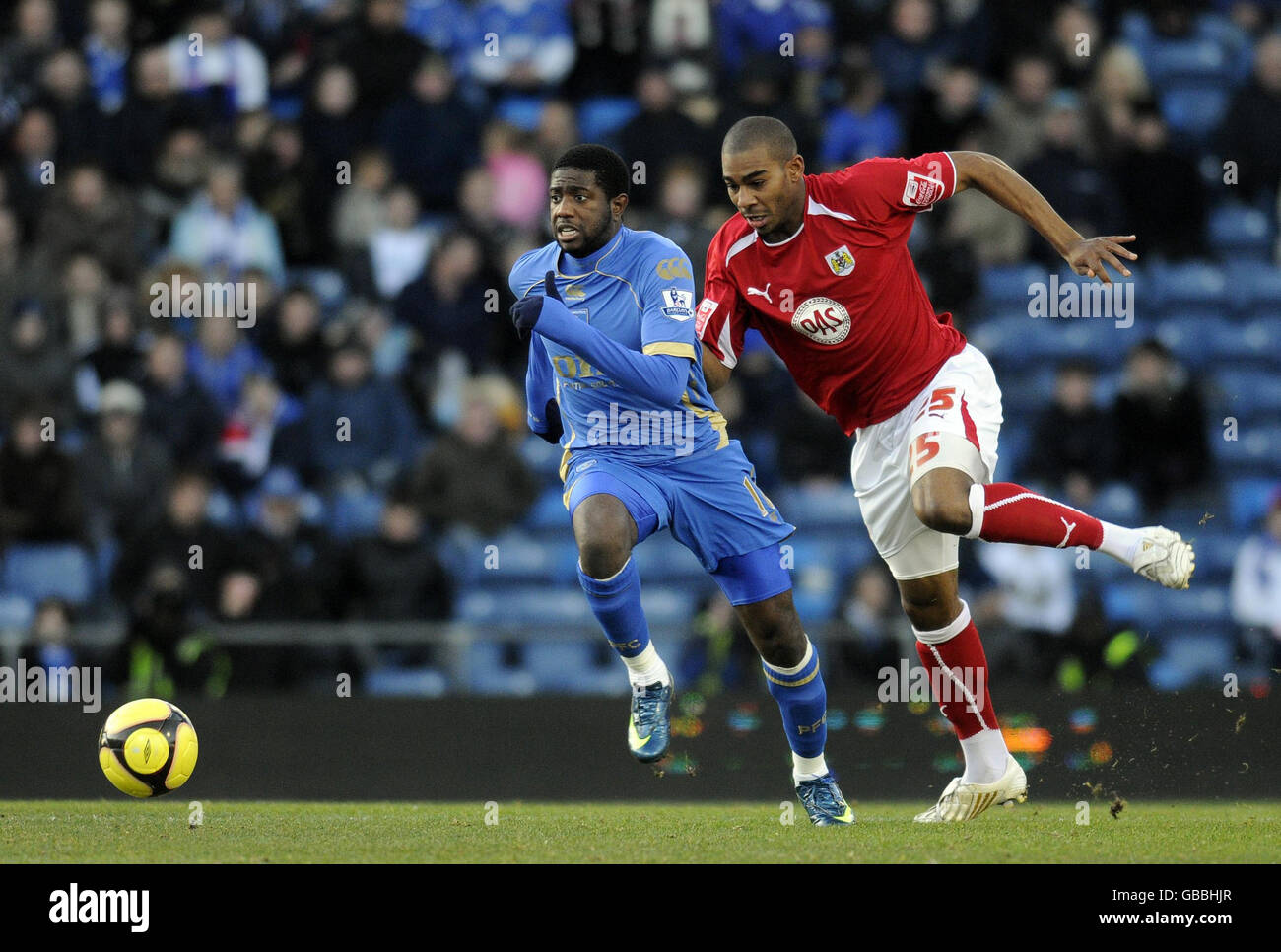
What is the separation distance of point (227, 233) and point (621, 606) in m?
6.88

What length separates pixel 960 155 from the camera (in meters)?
7.05

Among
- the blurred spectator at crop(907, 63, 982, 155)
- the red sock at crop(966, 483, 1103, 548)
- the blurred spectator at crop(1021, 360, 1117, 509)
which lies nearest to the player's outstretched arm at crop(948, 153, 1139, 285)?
the red sock at crop(966, 483, 1103, 548)

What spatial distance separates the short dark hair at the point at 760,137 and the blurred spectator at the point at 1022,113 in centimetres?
646

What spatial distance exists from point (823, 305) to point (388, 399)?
532cm

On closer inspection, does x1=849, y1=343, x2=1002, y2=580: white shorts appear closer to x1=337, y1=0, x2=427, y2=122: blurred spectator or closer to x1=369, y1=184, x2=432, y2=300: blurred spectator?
x1=369, y1=184, x2=432, y2=300: blurred spectator

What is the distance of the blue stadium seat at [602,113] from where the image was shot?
13.5 meters

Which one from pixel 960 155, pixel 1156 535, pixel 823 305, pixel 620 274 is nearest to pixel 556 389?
pixel 620 274

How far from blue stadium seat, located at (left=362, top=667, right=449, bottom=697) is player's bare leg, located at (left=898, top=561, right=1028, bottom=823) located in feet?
12.6

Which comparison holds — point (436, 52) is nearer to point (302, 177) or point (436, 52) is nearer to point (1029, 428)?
point (302, 177)

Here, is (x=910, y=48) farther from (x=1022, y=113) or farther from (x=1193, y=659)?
(x=1193, y=659)

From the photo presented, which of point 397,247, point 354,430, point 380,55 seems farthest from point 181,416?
point 380,55

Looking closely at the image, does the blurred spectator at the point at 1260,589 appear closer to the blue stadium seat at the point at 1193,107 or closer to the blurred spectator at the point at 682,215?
the blurred spectator at the point at 682,215

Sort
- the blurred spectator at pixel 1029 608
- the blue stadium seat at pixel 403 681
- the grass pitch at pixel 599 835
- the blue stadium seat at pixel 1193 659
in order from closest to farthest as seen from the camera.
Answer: the grass pitch at pixel 599 835 → the blurred spectator at pixel 1029 608 → the blue stadium seat at pixel 403 681 → the blue stadium seat at pixel 1193 659

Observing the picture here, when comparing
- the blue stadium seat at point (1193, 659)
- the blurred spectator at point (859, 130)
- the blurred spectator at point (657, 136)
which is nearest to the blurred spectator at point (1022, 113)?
the blurred spectator at point (859, 130)
